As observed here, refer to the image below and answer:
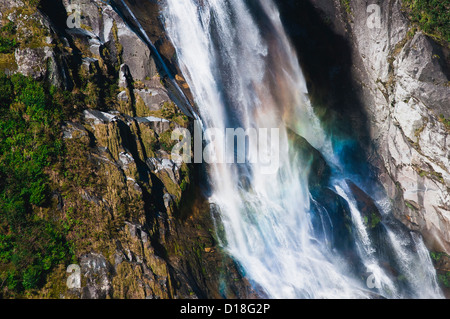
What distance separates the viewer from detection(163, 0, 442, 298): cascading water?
16.7 m

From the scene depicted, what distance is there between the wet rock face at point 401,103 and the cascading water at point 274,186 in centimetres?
161

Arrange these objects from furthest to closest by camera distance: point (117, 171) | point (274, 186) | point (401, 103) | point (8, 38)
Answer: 1. point (401, 103)
2. point (274, 186)
3. point (8, 38)
4. point (117, 171)

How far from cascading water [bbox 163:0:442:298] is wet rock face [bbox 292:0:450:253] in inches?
63.6

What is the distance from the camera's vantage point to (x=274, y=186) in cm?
1909

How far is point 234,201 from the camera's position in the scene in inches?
684

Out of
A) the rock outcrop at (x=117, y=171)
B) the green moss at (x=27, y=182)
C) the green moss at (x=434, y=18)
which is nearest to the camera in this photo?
the green moss at (x=27, y=182)

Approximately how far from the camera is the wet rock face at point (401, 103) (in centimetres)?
1922

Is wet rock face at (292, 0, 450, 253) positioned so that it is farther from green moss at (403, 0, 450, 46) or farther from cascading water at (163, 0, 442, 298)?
cascading water at (163, 0, 442, 298)

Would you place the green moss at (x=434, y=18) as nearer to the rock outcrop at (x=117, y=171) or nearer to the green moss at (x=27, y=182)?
the rock outcrop at (x=117, y=171)

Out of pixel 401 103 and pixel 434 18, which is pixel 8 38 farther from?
pixel 434 18

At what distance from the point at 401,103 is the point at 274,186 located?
8352mm

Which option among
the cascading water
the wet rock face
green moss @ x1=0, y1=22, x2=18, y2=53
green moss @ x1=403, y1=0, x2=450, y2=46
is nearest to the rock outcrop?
green moss @ x1=0, y1=22, x2=18, y2=53

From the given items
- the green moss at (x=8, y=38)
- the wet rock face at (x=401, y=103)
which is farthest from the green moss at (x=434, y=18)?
the green moss at (x=8, y=38)

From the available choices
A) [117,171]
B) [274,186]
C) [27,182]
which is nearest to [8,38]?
[27,182]
